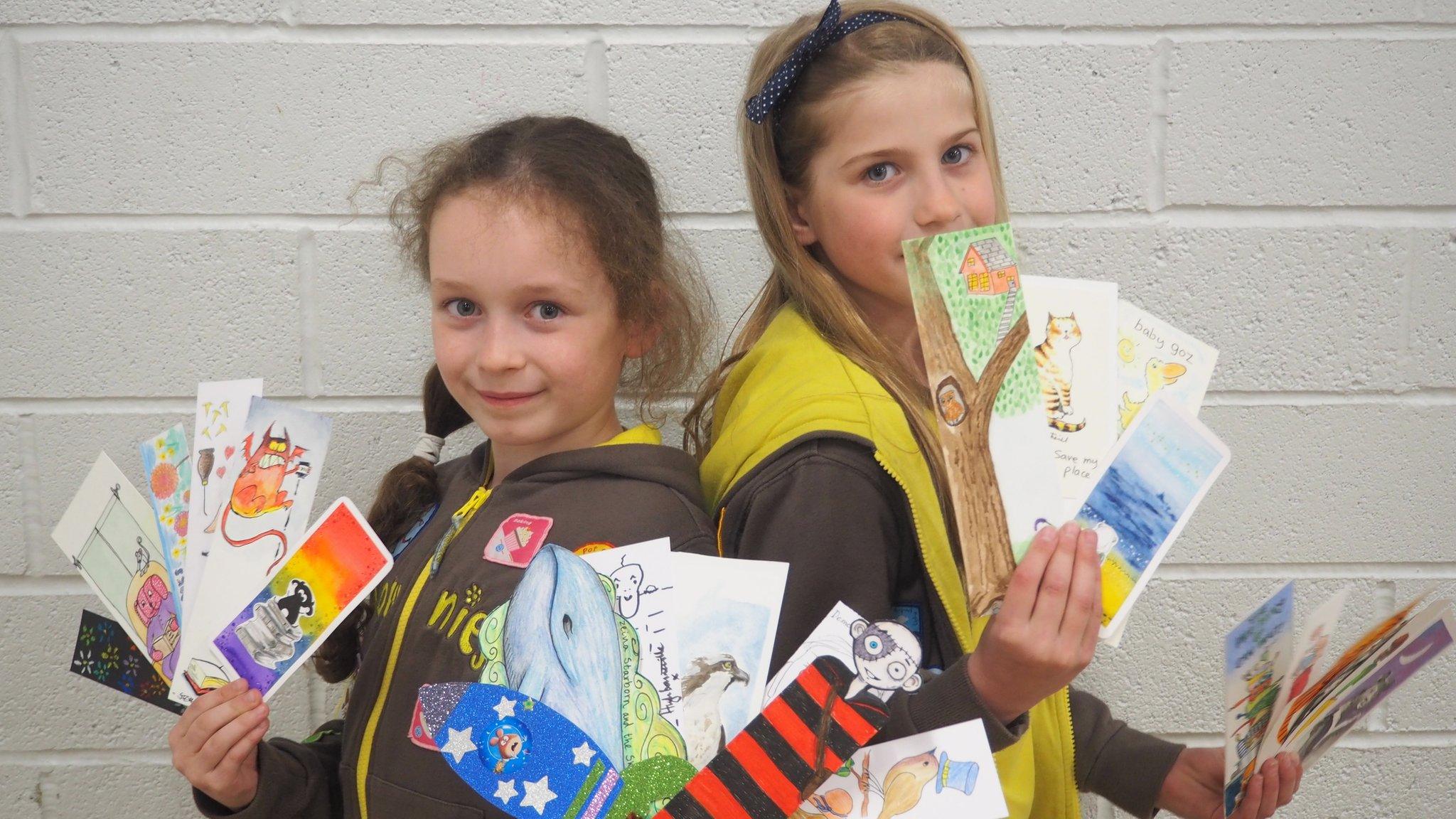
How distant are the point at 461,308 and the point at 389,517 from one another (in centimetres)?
27

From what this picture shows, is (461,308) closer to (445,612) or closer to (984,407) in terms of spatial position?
(445,612)

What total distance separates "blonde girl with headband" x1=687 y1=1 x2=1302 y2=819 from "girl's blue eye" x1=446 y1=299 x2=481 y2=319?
282 millimetres

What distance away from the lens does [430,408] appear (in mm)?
1285

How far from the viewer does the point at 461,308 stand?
1.10 meters

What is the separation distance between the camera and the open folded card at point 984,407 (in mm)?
833

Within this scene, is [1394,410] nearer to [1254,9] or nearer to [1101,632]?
[1254,9]

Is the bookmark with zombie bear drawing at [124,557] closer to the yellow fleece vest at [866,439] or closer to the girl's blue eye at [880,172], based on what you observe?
the yellow fleece vest at [866,439]

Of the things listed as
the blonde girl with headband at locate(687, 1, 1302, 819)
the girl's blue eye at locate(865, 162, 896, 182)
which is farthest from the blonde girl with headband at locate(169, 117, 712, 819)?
the girl's blue eye at locate(865, 162, 896, 182)

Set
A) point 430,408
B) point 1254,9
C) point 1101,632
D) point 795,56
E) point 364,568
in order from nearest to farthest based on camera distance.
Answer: point 1101,632 < point 364,568 < point 795,56 < point 430,408 < point 1254,9

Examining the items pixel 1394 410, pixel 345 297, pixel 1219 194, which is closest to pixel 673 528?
pixel 345 297

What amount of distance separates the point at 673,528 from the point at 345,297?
25.7 inches

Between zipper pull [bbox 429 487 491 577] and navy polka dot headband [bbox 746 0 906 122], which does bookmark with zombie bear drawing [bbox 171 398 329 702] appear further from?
navy polka dot headband [bbox 746 0 906 122]

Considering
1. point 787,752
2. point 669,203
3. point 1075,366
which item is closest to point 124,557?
point 787,752

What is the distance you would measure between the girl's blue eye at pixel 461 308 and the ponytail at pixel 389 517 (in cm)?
15
